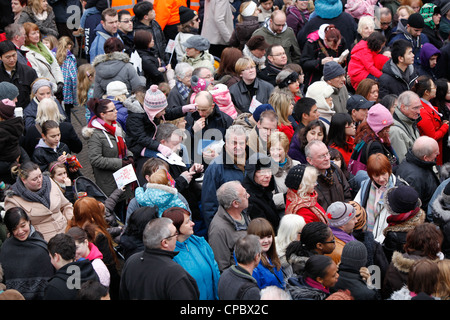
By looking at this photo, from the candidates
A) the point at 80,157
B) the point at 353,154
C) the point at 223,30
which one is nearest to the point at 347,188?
the point at 353,154

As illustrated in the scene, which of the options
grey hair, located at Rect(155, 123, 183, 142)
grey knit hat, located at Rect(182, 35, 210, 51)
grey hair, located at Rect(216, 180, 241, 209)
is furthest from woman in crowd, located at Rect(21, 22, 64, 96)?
grey hair, located at Rect(216, 180, 241, 209)

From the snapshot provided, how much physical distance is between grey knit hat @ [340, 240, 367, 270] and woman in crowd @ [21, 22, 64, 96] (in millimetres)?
5351

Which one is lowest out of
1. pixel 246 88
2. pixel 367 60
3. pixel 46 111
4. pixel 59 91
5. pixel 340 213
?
pixel 59 91

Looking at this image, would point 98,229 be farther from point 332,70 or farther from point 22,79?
point 332,70

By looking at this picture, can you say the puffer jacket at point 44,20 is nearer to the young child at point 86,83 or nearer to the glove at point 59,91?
Result: the glove at point 59,91

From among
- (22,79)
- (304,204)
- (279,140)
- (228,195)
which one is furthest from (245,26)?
(228,195)

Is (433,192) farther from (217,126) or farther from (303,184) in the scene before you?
(217,126)

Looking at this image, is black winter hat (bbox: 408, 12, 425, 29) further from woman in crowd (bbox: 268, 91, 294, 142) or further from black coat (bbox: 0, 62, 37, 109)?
black coat (bbox: 0, 62, 37, 109)

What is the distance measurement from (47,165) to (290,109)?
110 inches

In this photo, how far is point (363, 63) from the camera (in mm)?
10055

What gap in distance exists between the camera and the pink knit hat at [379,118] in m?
7.68

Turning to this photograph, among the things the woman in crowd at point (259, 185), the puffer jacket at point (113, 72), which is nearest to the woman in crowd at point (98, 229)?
the woman in crowd at point (259, 185)

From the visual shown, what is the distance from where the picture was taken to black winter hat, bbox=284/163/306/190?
21.4ft

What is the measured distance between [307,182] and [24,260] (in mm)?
2505
